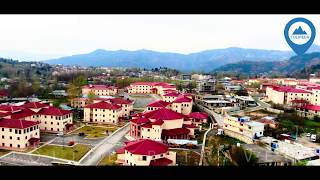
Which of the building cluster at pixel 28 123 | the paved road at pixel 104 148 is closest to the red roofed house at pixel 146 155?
the paved road at pixel 104 148

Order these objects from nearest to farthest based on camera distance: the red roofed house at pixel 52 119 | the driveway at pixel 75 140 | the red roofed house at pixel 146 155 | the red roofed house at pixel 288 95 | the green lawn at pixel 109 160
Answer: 1. the red roofed house at pixel 146 155
2. the green lawn at pixel 109 160
3. the driveway at pixel 75 140
4. the red roofed house at pixel 52 119
5. the red roofed house at pixel 288 95

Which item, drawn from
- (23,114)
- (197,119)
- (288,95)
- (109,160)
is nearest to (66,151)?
(109,160)

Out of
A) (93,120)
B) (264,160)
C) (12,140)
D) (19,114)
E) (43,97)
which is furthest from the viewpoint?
(43,97)

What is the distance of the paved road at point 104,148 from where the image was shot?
577 centimetres

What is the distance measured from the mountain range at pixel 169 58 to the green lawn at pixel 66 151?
23.2m

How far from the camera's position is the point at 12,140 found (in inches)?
261

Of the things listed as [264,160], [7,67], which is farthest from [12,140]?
[7,67]

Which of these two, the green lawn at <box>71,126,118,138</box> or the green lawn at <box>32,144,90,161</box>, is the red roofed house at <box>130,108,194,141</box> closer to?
the green lawn at <box>71,126,118,138</box>

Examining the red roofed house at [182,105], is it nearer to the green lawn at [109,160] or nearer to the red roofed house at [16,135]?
the green lawn at [109,160]

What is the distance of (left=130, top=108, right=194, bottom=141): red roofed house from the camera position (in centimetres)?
729

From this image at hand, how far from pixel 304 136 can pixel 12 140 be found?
606 centimetres

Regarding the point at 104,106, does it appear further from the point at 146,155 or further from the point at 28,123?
the point at 146,155
